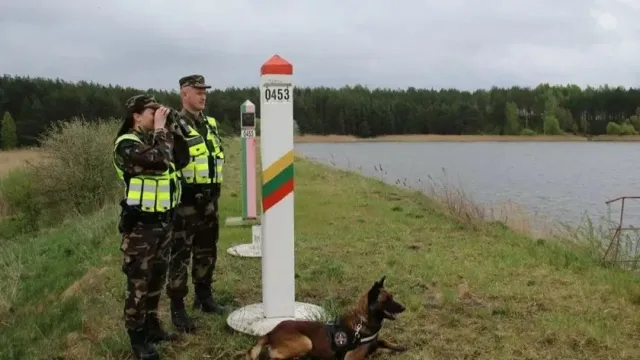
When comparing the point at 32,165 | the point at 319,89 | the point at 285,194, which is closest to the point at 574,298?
the point at 285,194

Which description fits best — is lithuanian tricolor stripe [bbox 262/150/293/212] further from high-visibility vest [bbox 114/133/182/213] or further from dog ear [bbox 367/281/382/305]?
dog ear [bbox 367/281/382/305]

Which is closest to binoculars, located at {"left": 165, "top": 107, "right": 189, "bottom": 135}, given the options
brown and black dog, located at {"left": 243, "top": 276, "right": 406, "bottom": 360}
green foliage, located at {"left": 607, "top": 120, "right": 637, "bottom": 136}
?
brown and black dog, located at {"left": 243, "top": 276, "right": 406, "bottom": 360}

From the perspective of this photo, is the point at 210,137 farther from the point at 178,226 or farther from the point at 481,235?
the point at 481,235

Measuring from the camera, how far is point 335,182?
19.7 m

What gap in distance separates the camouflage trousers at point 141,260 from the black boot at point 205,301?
3.55 feet

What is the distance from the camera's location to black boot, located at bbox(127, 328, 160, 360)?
4445 mm

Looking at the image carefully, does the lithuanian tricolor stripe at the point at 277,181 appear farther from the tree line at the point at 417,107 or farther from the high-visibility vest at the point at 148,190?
the tree line at the point at 417,107

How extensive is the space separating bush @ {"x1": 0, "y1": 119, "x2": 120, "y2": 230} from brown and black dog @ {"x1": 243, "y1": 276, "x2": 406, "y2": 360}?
14.3 meters

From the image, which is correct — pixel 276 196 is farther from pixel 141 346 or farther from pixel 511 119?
pixel 511 119

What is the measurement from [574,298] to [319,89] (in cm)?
10414

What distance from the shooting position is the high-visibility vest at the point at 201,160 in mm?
5016

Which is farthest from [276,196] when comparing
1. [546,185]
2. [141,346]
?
[546,185]

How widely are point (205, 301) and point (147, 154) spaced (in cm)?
198

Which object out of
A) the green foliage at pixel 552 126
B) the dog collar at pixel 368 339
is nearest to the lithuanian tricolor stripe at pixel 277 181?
the dog collar at pixel 368 339
